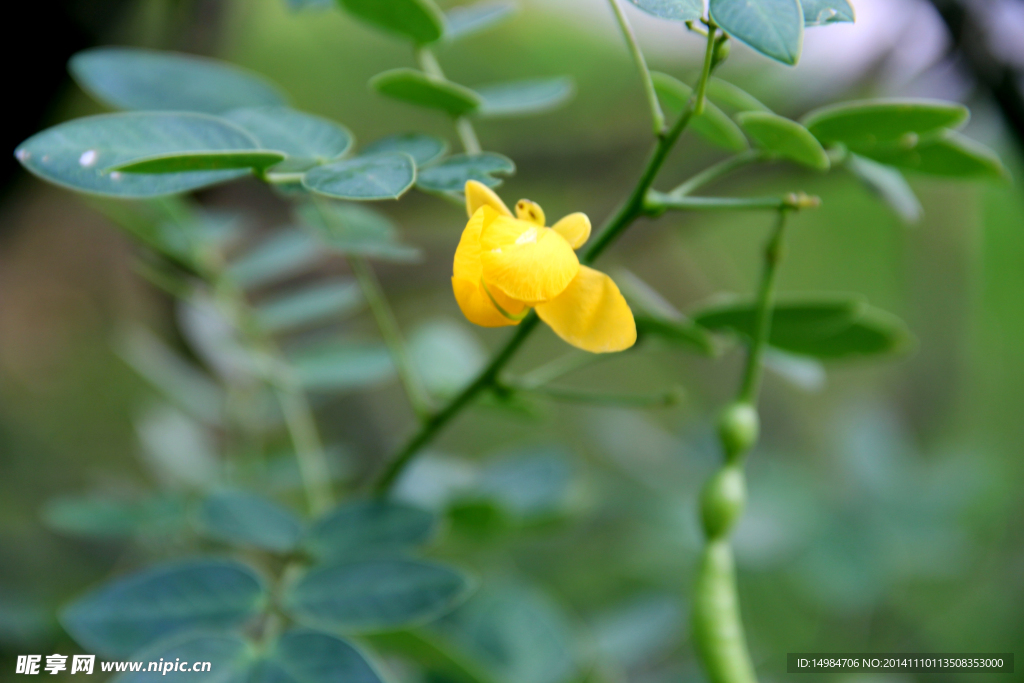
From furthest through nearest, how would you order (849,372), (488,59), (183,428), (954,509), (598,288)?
(849,372) → (488,59) → (954,509) → (183,428) → (598,288)

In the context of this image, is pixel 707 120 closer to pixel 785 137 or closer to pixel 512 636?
pixel 785 137

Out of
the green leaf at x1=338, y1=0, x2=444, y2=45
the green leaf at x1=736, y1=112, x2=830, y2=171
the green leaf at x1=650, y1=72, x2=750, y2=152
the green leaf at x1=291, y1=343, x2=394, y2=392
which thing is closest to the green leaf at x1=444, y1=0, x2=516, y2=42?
the green leaf at x1=338, y1=0, x2=444, y2=45

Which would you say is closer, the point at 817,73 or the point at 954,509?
the point at 954,509

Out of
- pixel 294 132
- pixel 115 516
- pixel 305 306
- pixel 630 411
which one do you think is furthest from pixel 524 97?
pixel 630 411

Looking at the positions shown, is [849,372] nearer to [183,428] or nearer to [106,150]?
[183,428]

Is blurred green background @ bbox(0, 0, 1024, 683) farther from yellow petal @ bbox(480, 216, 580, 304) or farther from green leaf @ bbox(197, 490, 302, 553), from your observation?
yellow petal @ bbox(480, 216, 580, 304)

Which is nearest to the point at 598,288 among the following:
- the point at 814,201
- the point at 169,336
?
the point at 814,201

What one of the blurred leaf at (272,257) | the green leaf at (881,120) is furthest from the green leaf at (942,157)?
the blurred leaf at (272,257)
